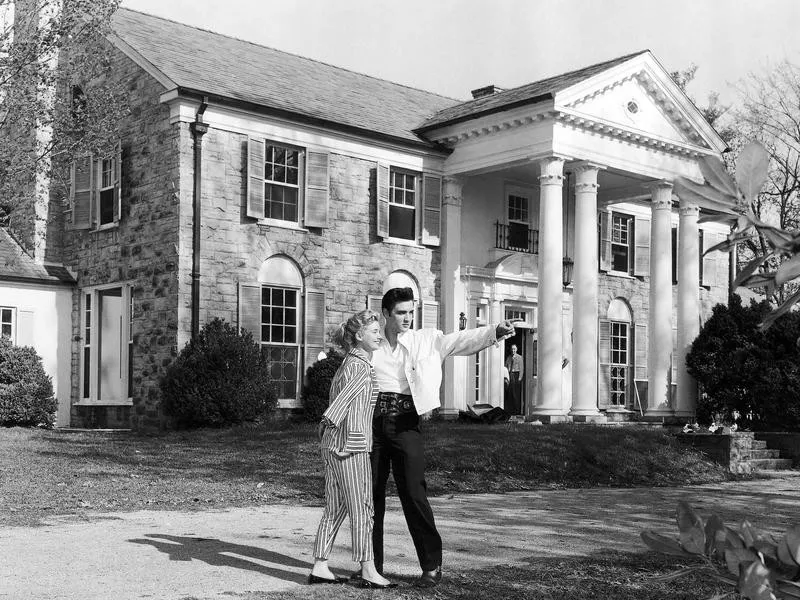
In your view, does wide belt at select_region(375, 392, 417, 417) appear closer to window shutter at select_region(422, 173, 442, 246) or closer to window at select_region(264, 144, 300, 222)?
window at select_region(264, 144, 300, 222)

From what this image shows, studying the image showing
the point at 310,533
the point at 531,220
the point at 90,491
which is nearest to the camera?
the point at 310,533

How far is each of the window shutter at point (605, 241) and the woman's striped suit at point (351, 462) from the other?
20920 mm

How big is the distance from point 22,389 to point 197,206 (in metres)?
4.56

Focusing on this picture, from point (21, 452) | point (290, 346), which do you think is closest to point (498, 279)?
point (290, 346)

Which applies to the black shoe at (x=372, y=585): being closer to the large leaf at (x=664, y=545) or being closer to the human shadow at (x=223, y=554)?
the human shadow at (x=223, y=554)

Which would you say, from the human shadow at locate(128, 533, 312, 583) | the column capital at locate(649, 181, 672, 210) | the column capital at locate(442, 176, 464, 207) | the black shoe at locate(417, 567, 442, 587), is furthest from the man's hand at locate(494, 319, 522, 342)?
the column capital at locate(649, 181, 672, 210)

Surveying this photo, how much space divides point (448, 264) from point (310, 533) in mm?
15085

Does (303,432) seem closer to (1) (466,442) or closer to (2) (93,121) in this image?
(1) (466,442)

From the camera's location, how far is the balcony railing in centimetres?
2423

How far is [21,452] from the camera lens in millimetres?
13945

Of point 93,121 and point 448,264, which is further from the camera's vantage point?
point 448,264

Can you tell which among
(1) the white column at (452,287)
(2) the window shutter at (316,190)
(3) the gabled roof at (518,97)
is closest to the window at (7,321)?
(2) the window shutter at (316,190)

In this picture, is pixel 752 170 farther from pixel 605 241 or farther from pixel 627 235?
pixel 627 235

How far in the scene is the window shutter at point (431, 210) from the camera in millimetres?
22656
